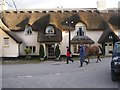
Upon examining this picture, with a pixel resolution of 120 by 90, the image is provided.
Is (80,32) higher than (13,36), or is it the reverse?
(80,32)

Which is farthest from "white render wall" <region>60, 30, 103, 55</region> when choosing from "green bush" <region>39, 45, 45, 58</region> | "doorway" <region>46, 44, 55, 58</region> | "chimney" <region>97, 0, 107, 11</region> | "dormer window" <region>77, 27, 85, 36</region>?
"chimney" <region>97, 0, 107, 11</region>

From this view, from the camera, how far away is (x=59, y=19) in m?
50.0

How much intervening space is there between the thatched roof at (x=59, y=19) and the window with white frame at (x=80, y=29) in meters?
0.56

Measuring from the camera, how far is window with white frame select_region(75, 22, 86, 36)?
48.3m

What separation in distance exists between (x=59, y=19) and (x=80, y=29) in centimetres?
399

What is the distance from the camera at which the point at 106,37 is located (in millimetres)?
46656

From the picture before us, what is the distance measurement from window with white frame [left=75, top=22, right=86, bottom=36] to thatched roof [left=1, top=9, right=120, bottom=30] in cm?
56

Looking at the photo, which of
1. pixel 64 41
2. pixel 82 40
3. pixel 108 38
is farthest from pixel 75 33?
pixel 108 38

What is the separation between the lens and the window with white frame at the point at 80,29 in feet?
159

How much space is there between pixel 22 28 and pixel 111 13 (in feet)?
48.0

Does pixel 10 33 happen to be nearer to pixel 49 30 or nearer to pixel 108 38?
pixel 49 30

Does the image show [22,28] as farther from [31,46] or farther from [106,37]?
[106,37]

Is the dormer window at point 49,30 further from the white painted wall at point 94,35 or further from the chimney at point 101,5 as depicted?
the chimney at point 101,5

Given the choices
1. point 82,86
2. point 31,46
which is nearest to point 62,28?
point 31,46
